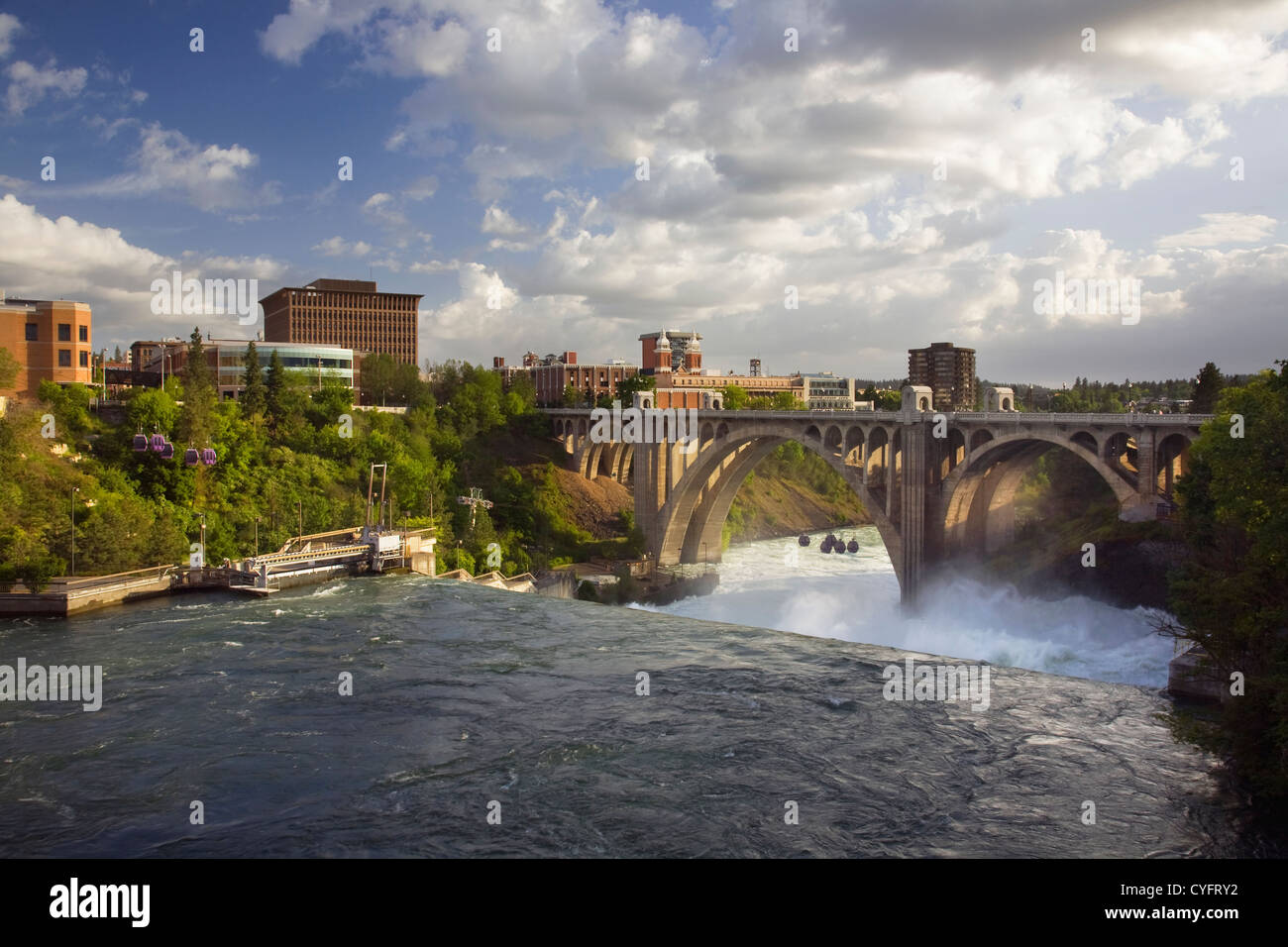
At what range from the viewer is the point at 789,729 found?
977 inches

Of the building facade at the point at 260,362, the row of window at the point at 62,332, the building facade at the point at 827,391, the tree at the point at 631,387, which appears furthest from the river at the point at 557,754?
the building facade at the point at 827,391

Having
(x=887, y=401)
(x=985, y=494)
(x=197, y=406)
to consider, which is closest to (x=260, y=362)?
(x=197, y=406)

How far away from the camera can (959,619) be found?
152 ft

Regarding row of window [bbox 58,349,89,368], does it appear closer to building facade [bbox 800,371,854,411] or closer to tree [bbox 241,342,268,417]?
tree [bbox 241,342,268,417]

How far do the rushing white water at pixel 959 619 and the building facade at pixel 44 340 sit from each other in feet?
129

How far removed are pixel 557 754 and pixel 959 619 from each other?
97.0 ft

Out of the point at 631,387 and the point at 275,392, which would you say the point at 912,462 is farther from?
the point at 275,392

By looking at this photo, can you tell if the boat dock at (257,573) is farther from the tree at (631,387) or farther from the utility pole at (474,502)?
the tree at (631,387)

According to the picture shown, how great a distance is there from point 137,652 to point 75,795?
1214 cm

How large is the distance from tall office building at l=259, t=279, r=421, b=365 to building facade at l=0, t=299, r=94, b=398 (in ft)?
265

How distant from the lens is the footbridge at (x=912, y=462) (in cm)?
4034

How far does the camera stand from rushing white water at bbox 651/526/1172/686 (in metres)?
39.0
